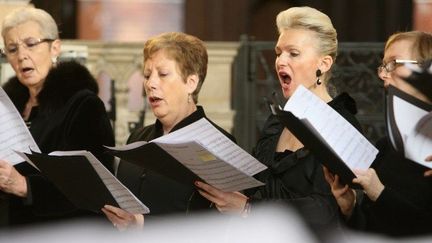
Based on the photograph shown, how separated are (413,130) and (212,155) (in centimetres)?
62

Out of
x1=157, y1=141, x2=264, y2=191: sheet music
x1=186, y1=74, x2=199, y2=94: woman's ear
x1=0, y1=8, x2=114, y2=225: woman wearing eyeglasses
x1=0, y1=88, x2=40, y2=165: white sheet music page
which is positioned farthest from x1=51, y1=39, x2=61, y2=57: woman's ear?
x1=157, y1=141, x2=264, y2=191: sheet music

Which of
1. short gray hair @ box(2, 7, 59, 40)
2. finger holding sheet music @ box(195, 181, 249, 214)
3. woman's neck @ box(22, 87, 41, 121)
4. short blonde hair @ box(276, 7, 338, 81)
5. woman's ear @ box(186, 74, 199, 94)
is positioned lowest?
finger holding sheet music @ box(195, 181, 249, 214)

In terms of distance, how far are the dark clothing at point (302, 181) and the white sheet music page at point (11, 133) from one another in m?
0.85

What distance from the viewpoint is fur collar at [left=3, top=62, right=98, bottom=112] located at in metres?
4.17

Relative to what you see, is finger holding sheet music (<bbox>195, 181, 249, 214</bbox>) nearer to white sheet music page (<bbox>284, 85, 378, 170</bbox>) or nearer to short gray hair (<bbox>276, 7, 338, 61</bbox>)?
Answer: white sheet music page (<bbox>284, 85, 378, 170</bbox>)

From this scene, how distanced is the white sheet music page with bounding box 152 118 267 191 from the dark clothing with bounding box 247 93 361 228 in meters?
0.16

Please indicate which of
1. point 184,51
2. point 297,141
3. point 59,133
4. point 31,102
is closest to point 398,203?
point 297,141

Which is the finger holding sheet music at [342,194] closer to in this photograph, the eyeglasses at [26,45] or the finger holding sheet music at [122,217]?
the finger holding sheet music at [122,217]

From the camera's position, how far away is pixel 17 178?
12.9ft

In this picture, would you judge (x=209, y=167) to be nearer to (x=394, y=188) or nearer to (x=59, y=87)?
(x=394, y=188)

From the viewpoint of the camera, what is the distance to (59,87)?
4.19 m

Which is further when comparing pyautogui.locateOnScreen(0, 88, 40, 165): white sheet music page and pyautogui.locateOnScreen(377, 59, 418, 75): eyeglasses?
pyautogui.locateOnScreen(0, 88, 40, 165): white sheet music page

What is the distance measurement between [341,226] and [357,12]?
6913 mm

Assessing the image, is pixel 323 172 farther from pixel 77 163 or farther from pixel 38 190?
pixel 38 190
